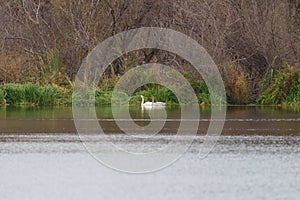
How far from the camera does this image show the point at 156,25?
3625cm

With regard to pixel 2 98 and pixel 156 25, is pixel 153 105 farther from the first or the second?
pixel 156 25

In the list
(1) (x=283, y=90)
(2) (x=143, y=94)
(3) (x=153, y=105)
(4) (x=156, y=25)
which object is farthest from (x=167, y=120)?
(4) (x=156, y=25)

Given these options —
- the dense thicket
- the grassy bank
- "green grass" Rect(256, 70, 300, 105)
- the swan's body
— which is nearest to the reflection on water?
the swan's body

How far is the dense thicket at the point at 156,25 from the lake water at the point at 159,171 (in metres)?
11.3

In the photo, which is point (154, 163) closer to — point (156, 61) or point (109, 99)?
point (109, 99)

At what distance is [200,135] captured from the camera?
1947 cm

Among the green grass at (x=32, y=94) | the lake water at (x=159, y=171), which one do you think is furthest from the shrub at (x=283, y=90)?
the lake water at (x=159, y=171)

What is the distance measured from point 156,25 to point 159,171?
22.8 metres

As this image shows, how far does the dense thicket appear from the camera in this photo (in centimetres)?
3335

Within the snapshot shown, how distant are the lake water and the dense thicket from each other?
11326 mm

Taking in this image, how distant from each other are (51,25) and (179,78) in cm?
812

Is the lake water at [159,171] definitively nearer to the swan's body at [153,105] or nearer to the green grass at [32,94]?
the swan's body at [153,105]

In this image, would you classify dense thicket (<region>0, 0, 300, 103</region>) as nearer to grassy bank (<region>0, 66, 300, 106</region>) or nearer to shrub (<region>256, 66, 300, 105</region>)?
shrub (<region>256, 66, 300, 105</region>)

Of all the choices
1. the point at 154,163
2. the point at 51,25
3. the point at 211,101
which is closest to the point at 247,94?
the point at 211,101
